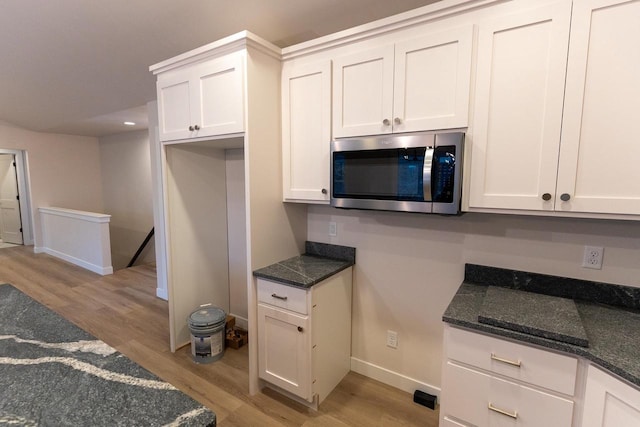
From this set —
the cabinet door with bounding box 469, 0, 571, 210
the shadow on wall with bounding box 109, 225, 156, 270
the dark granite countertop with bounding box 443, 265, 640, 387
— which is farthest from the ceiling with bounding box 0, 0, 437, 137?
the shadow on wall with bounding box 109, 225, 156, 270

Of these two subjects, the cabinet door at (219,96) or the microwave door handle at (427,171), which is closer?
the microwave door handle at (427,171)

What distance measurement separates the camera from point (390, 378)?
2326 millimetres

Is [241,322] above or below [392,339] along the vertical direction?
below

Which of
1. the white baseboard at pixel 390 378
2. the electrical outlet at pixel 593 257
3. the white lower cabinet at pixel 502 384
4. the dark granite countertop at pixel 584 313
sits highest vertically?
the electrical outlet at pixel 593 257

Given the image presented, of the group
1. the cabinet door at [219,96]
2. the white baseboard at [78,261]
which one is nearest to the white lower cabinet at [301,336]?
the cabinet door at [219,96]

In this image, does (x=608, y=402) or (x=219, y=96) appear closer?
(x=608, y=402)

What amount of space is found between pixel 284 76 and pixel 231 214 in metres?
1.47

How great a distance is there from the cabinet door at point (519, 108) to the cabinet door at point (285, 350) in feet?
4.27

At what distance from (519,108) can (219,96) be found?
1748 mm

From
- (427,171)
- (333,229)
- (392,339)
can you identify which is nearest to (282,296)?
(333,229)

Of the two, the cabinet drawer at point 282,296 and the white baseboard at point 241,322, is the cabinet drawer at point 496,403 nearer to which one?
the cabinet drawer at point 282,296

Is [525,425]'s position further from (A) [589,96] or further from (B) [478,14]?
(B) [478,14]

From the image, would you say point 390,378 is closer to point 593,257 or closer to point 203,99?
point 593,257

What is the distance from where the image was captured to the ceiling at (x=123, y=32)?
210cm
